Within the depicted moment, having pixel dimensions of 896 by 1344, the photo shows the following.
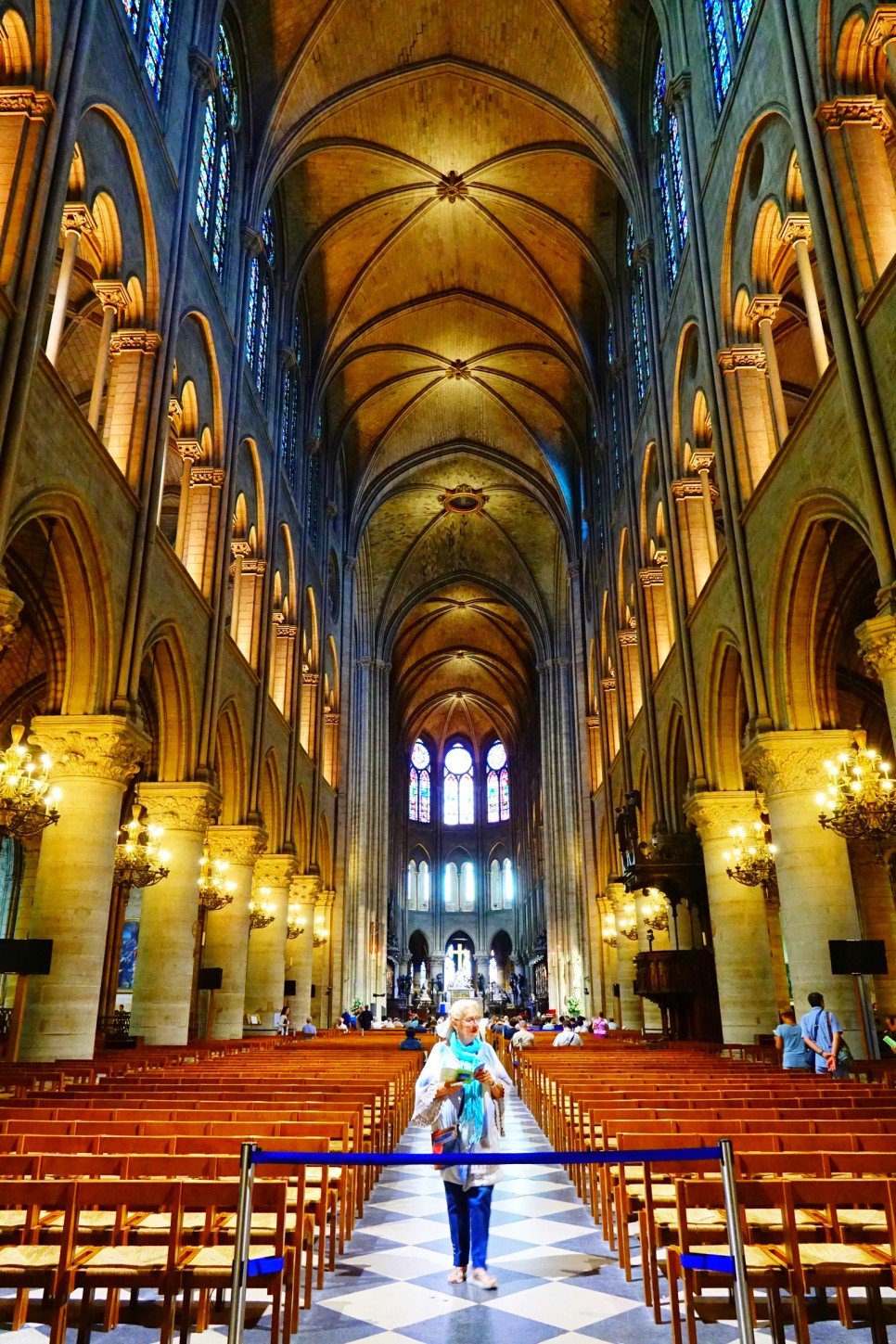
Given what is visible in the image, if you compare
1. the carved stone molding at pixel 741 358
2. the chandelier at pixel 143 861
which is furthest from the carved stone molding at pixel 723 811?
the chandelier at pixel 143 861

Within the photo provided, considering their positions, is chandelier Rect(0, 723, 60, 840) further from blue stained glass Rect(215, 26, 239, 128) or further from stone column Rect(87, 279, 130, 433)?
blue stained glass Rect(215, 26, 239, 128)

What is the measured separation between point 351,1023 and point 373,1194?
995 inches

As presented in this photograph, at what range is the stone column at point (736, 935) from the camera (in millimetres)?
16000

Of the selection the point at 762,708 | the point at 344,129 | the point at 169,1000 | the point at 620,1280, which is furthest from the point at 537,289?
the point at 620,1280

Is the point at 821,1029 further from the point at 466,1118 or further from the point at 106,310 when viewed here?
the point at 106,310

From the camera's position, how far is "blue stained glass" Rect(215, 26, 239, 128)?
2073cm

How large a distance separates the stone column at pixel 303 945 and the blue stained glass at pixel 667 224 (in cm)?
1860

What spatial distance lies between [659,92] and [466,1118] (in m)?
22.3

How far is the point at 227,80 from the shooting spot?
21.2 meters

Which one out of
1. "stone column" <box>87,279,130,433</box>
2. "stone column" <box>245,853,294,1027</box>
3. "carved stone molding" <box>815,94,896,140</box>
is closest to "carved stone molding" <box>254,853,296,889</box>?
"stone column" <box>245,853,294,1027</box>

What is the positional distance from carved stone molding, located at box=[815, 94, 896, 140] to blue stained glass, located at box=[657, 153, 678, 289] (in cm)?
867

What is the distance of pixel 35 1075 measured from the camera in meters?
9.41

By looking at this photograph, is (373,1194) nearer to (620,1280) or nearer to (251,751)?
(620,1280)

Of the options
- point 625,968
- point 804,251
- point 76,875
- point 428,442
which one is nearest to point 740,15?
point 804,251
